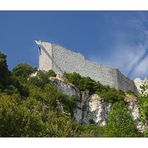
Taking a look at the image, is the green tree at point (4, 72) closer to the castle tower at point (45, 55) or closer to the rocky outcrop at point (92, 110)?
the rocky outcrop at point (92, 110)

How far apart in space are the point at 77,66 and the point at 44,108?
1851 centimetres

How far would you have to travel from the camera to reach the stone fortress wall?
37312 mm

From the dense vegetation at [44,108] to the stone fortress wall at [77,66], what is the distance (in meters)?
1.75

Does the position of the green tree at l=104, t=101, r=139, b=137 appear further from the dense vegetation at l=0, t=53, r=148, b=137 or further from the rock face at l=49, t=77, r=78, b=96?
the rock face at l=49, t=77, r=78, b=96

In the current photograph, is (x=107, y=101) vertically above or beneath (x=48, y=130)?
above

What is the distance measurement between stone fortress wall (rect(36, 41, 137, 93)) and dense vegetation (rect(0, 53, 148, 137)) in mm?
1748

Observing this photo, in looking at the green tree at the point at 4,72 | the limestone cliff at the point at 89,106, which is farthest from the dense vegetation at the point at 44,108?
the limestone cliff at the point at 89,106

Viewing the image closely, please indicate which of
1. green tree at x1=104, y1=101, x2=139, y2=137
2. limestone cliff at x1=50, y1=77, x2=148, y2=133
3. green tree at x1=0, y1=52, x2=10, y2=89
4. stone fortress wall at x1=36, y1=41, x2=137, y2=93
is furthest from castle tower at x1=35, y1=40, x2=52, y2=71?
green tree at x1=104, y1=101, x2=139, y2=137

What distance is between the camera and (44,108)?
21.2m

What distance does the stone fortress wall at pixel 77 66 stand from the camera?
122 feet
